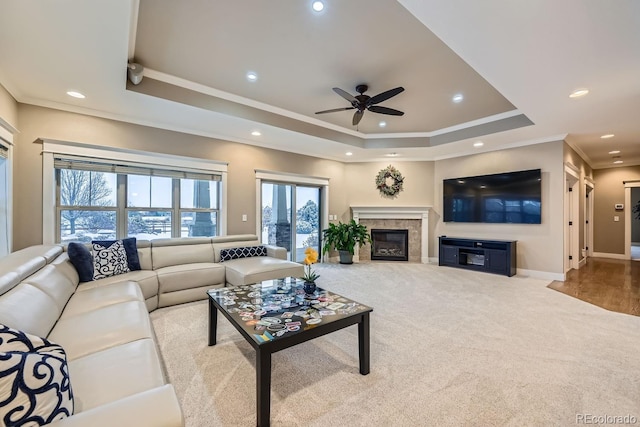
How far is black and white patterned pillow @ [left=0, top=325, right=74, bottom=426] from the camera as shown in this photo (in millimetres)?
818

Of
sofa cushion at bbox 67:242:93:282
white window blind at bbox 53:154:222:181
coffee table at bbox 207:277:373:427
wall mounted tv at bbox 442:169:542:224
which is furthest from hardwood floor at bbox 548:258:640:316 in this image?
sofa cushion at bbox 67:242:93:282

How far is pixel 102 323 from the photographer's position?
1811 millimetres

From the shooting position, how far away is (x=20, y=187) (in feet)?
10.7

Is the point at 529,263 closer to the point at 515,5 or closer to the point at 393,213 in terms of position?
the point at 393,213

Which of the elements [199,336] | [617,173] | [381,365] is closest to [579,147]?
[617,173]

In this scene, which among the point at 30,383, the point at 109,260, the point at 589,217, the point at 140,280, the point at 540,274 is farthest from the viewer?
the point at 589,217

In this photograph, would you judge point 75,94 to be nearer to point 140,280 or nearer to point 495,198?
point 140,280

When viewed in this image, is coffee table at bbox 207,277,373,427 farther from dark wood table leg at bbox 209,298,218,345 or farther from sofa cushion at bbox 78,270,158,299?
sofa cushion at bbox 78,270,158,299

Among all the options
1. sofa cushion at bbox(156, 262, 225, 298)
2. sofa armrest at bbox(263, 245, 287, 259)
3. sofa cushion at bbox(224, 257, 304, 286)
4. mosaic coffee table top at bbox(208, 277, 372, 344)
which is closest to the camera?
mosaic coffee table top at bbox(208, 277, 372, 344)

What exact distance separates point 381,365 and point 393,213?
482 cm

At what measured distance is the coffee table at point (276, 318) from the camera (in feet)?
4.99

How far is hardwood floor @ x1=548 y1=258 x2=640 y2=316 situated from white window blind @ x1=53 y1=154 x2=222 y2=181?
5.90 meters

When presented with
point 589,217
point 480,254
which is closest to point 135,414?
point 480,254

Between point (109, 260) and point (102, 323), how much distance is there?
169 cm
